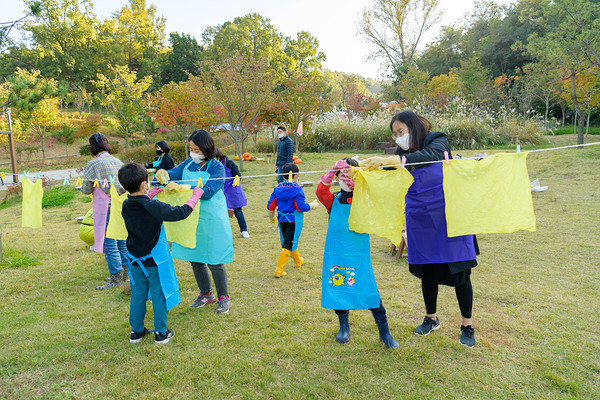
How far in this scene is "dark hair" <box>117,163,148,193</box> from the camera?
2936 mm

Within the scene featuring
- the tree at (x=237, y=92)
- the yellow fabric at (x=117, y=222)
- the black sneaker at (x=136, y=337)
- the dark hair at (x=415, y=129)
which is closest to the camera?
the dark hair at (x=415, y=129)

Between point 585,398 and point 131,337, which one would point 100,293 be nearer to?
point 131,337

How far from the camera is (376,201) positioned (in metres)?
2.77

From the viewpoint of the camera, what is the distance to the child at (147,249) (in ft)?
9.70

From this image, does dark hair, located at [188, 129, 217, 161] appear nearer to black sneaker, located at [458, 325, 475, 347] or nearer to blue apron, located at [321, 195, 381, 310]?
blue apron, located at [321, 195, 381, 310]

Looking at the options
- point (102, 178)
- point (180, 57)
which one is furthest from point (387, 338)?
point (180, 57)

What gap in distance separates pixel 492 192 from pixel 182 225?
104 inches

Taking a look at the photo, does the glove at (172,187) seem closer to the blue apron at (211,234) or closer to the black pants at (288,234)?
the blue apron at (211,234)

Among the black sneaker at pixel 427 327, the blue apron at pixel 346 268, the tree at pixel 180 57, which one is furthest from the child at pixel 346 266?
the tree at pixel 180 57

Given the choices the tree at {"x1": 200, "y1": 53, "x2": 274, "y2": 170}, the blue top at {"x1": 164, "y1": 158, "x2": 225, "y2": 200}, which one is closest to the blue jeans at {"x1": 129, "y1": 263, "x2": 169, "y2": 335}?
the blue top at {"x1": 164, "y1": 158, "x2": 225, "y2": 200}

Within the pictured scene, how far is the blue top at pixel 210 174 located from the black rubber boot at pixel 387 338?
6.17 ft

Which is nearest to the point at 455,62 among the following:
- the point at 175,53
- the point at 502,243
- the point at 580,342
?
the point at 175,53

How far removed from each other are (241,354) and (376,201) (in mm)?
1612

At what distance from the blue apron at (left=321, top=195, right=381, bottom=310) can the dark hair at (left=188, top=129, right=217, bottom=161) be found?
56.6 inches
